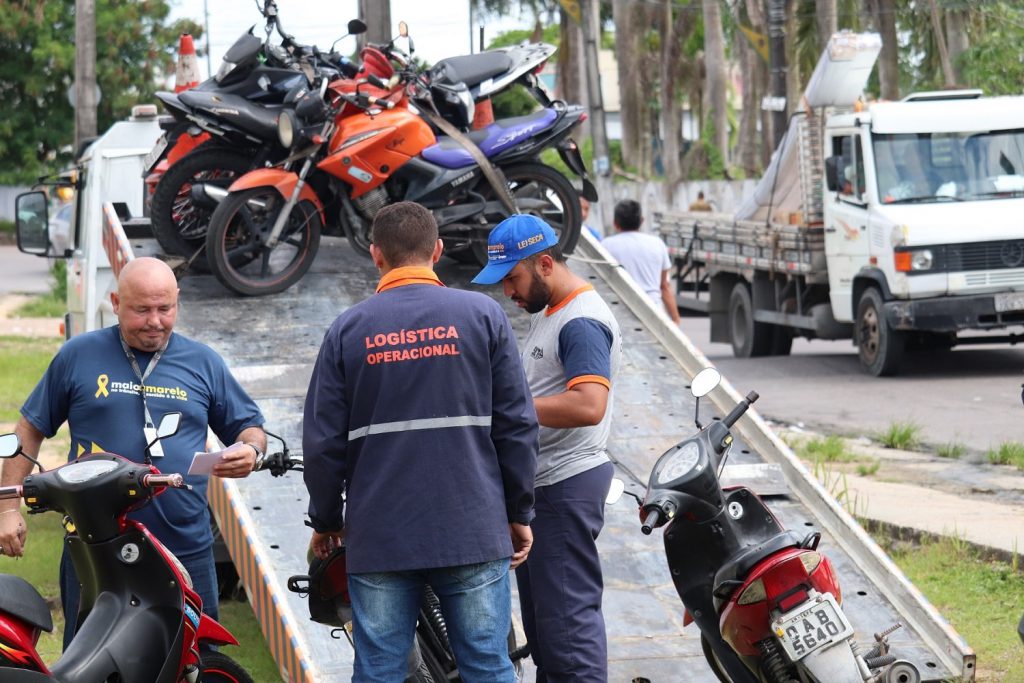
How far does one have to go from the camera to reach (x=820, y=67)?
16359 mm

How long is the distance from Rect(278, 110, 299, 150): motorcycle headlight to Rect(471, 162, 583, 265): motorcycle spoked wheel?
135 centimetres

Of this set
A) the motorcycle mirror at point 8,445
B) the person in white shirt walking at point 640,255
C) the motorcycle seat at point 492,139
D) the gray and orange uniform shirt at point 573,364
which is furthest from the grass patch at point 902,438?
the motorcycle mirror at point 8,445


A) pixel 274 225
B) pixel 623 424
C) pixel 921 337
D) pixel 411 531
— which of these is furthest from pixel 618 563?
pixel 921 337

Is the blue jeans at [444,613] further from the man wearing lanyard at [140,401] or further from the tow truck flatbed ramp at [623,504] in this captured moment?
the man wearing lanyard at [140,401]

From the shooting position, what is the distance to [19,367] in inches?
676

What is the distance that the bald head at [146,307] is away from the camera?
185 inches

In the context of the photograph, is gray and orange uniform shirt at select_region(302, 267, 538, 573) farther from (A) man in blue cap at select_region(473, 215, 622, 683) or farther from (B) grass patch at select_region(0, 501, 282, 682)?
(B) grass patch at select_region(0, 501, 282, 682)

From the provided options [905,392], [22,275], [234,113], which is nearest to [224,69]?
[234,113]

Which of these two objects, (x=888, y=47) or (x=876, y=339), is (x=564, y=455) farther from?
(x=888, y=47)

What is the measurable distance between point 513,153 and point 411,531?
18.7ft

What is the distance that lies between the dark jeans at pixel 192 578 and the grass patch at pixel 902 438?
23.5ft

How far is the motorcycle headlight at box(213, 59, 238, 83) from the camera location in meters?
9.36

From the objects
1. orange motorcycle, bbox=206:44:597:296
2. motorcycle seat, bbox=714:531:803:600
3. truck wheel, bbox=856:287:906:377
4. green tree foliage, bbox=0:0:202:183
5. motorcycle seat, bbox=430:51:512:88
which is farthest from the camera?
green tree foliage, bbox=0:0:202:183

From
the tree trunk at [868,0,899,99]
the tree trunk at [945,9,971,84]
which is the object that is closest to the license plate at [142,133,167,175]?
the tree trunk at [945,9,971,84]
